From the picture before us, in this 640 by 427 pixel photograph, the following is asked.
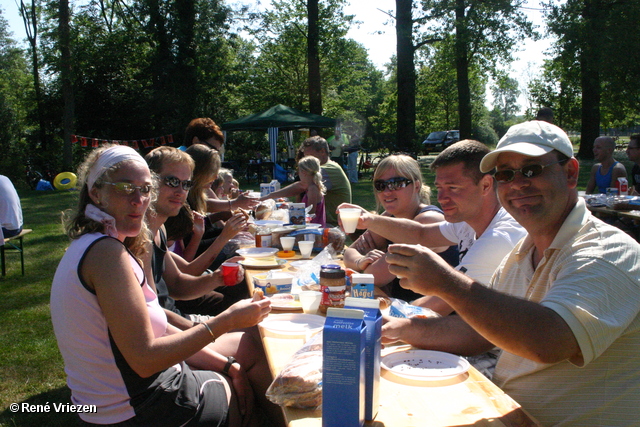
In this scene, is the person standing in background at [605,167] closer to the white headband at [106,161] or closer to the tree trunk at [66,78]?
the white headband at [106,161]

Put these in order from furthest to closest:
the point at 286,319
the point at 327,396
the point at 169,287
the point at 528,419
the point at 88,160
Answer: the point at 169,287 → the point at 286,319 → the point at 88,160 → the point at 528,419 → the point at 327,396

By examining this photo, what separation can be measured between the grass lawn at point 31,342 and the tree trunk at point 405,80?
1128 cm

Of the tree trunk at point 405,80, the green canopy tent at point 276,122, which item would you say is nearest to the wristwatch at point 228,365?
the tree trunk at point 405,80

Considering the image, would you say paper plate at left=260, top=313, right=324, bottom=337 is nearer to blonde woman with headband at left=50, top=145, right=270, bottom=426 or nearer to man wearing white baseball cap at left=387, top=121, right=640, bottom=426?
blonde woman with headband at left=50, top=145, right=270, bottom=426

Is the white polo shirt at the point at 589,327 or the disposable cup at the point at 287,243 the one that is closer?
the white polo shirt at the point at 589,327

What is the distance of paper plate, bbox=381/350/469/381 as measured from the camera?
1747 mm

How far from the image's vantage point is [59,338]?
1.92m

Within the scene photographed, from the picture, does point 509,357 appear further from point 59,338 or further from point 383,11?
point 383,11

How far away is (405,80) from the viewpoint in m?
16.6

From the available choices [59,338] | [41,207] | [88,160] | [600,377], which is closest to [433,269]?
[600,377]

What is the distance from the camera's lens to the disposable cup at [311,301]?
2.49 meters

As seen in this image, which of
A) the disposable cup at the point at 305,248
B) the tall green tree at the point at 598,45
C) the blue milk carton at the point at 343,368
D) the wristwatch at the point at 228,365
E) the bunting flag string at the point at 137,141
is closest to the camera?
the blue milk carton at the point at 343,368

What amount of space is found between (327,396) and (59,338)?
1.19 m

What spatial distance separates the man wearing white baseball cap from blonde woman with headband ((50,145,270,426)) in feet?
3.13
